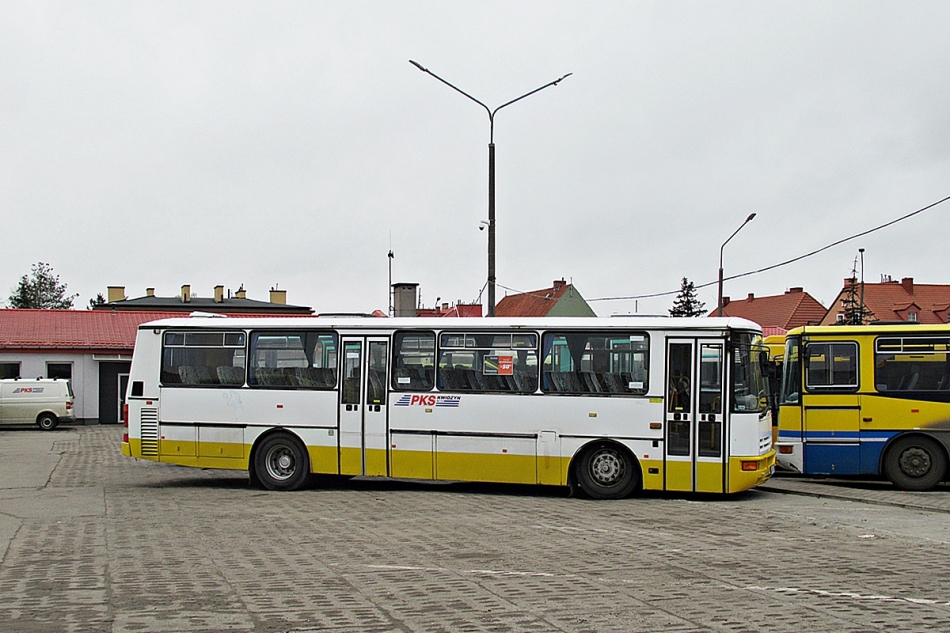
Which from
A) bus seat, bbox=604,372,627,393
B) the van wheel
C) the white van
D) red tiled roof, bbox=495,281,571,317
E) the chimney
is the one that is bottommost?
the van wheel

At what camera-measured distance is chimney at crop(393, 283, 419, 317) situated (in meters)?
22.1

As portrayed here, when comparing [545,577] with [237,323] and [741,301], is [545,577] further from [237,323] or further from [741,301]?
[741,301]

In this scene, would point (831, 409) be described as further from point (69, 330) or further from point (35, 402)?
point (69, 330)

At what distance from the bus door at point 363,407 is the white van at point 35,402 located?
26361 millimetres

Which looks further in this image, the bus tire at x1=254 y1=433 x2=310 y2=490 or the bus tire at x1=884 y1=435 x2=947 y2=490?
the bus tire at x1=254 y1=433 x2=310 y2=490

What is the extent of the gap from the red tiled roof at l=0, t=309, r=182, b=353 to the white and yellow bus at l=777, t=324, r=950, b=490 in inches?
1245

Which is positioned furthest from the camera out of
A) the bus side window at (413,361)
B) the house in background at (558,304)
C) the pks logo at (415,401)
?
the house in background at (558,304)

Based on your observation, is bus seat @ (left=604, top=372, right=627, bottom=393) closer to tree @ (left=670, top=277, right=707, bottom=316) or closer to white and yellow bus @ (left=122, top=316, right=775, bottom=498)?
white and yellow bus @ (left=122, top=316, right=775, bottom=498)

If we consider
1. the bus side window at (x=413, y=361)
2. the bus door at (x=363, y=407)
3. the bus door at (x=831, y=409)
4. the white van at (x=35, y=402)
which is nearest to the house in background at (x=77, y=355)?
the white van at (x=35, y=402)

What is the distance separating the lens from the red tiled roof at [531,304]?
66.2 metres

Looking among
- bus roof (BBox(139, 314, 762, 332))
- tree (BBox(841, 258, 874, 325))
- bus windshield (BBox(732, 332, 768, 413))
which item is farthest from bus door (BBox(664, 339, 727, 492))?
tree (BBox(841, 258, 874, 325))

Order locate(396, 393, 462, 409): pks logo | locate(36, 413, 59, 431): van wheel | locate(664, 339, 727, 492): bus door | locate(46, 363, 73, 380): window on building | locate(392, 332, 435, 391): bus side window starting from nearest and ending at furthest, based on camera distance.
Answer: locate(664, 339, 727, 492): bus door, locate(396, 393, 462, 409): pks logo, locate(392, 332, 435, 391): bus side window, locate(36, 413, 59, 431): van wheel, locate(46, 363, 73, 380): window on building

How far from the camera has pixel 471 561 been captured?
31.7ft

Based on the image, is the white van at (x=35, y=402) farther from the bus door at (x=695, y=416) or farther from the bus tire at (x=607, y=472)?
the bus door at (x=695, y=416)
